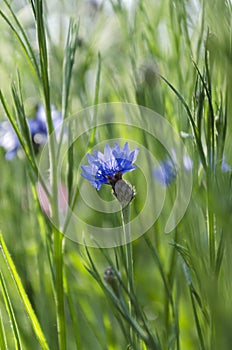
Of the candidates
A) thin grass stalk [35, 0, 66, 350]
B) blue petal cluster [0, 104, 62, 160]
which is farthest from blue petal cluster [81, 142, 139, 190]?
blue petal cluster [0, 104, 62, 160]

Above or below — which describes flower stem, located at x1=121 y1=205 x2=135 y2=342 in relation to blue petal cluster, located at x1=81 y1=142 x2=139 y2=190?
below

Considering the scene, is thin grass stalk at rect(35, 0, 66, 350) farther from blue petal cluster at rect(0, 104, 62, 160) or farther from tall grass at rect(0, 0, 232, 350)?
blue petal cluster at rect(0, 104, 62, 160)

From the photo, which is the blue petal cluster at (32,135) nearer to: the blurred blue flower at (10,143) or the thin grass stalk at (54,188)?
the blurred blue flower at (10,143)

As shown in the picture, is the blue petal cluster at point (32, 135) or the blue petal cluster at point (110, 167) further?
the blue petal cluster at point (32, 135)

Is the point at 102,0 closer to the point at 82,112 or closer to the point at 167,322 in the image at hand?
the point at 82,112

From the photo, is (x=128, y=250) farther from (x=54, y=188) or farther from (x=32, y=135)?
(x=32, y=135)

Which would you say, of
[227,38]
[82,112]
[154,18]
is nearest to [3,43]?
[154,18]

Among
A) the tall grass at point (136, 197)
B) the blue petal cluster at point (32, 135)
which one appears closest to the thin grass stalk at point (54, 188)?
the tall grass at point (136, 197)

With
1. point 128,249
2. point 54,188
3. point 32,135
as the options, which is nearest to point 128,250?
point 128,249

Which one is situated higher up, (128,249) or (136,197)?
(136,197)
